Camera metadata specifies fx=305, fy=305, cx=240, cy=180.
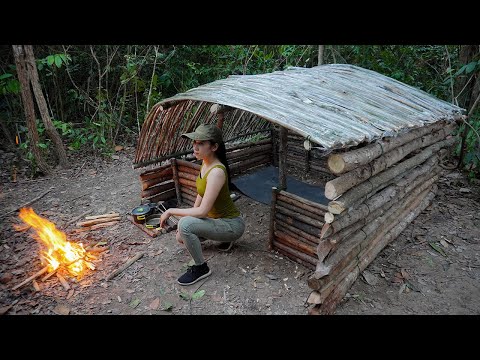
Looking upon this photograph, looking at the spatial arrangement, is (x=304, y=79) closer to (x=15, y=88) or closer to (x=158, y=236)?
(x=158, y=236)

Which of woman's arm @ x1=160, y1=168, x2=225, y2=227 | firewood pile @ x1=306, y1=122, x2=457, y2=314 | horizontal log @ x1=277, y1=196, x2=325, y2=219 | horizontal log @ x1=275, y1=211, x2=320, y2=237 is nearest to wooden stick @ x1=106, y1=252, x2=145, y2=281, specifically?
woman's arm @ x1=160, y1=168, x2=225, y2=227

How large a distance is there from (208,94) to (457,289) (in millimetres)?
4668

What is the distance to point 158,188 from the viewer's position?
6.42 m

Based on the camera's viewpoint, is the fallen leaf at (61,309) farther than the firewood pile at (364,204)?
Yes

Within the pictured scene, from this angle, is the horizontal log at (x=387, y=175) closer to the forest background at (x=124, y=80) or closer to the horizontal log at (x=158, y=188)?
the forest background at (x=124, y=80)

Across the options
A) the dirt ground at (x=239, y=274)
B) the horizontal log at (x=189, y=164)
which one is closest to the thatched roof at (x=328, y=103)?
the horizontal log at (x=189, y=164)

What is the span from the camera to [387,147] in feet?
13.8

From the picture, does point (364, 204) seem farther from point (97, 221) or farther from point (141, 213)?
point (97, 221)

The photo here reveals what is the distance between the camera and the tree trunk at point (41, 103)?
715cm

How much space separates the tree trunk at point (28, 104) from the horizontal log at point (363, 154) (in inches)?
288

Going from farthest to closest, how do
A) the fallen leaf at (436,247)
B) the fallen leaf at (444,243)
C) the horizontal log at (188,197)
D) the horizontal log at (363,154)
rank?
the horizontal log at (188,197)
the fallen leaf at (444,243)
the fallen leaf at (436,247)
the horizontal log at (363,154)

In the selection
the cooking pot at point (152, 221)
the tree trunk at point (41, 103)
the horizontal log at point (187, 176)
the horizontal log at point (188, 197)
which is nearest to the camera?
the cooking pot at point (152, 221)

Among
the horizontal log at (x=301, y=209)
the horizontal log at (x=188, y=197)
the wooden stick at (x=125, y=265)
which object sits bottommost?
the wooden stick at (x=125, y=265)

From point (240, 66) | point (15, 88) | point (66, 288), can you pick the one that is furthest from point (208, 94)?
point (240, 66)
